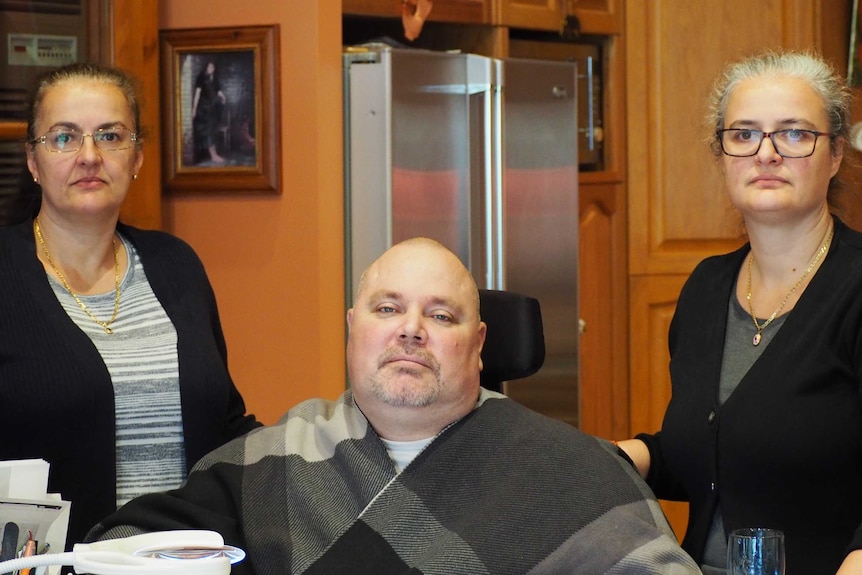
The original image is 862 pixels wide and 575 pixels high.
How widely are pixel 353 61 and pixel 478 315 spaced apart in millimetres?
1508

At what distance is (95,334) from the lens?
6.75 ft

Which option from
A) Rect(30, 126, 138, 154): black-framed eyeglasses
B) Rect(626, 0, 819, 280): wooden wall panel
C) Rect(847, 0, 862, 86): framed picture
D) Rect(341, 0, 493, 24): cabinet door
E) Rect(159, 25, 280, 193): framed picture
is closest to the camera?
Rect(30, 126, 138, 154): black-framed eyeglasses

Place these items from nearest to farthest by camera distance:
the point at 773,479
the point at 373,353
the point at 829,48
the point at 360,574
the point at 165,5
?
the point at 360,574, the point at 773,479, the point at 373,353, the point at 165,5, the point at 829,48

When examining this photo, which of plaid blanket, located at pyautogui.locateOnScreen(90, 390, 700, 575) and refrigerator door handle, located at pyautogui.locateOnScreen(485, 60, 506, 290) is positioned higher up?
refrigerator door handle, located at pyautogui.locateOnScreen(485, 60, 506, 290)

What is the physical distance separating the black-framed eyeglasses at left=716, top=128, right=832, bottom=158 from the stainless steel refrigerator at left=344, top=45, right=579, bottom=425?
1.57 metres

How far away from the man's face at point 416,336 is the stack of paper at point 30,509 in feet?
1.95

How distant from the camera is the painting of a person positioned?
3227 mm

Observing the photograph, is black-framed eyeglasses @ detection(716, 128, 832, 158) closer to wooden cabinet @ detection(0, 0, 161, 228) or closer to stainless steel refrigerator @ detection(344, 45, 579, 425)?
wooden cabinet @ detection(0, 0, 161, 228)

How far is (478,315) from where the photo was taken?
199 cm

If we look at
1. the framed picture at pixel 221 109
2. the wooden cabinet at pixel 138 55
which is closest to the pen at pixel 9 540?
the wooden cabinet at pixel 138 55

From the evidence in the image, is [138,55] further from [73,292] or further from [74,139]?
[73,292]

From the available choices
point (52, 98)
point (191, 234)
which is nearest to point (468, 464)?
point (52, 98)

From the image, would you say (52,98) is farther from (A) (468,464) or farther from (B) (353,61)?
(B) (353,61)

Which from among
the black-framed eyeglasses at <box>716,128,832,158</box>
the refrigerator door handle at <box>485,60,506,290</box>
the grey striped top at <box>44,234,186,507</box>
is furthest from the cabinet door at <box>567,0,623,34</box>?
the grey striped top at <box>44,234,186,507</box>
